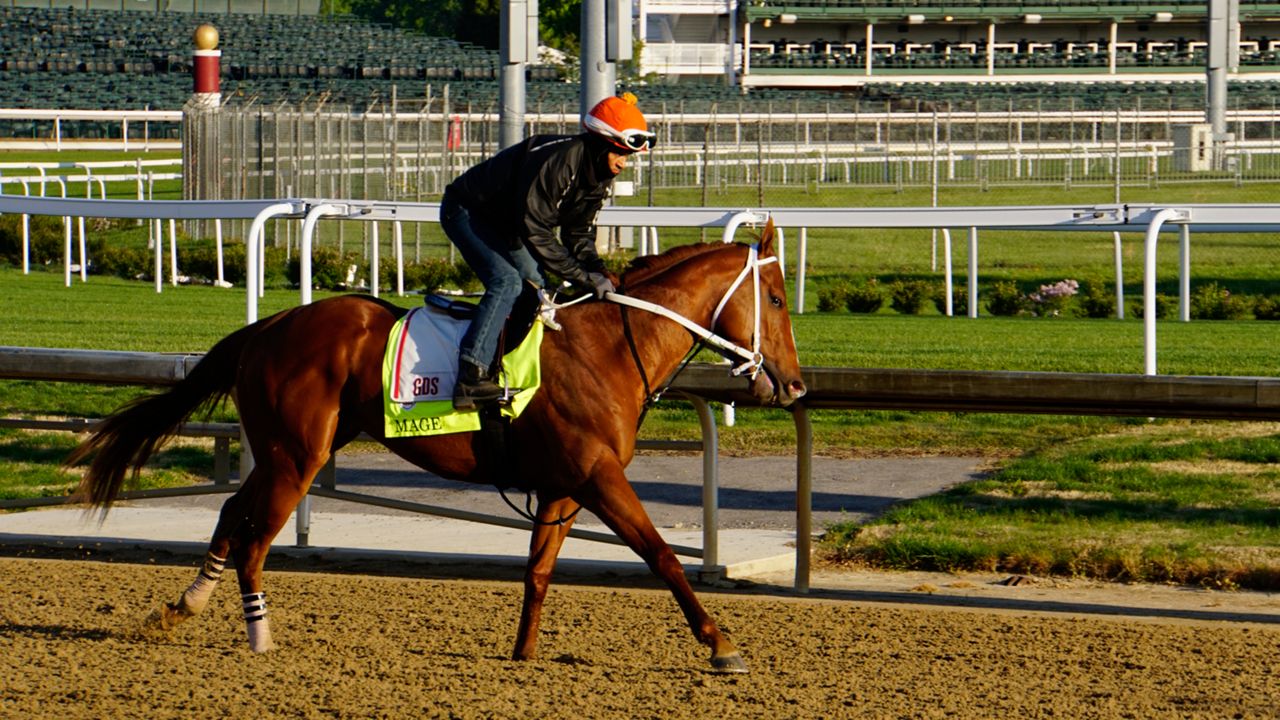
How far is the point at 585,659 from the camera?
17.5ft

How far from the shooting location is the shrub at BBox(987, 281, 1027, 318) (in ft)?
51.8

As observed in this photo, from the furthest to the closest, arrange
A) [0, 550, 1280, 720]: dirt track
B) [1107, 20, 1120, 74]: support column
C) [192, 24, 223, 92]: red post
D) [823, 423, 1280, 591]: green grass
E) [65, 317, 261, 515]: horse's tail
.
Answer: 1. [1107, 20, 1120, 74]: support column
2. [192, 24, 223, 92]: red post
3. [823, 423, 1280, 591]: green grass
4. [65, 317, 261, 515]: horse's tail
5. [0, 550, 1280, 720]: dirt track

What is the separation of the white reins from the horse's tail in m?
1.37

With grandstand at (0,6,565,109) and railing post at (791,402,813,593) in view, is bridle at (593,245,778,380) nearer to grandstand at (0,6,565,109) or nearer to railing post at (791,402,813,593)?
railing post at (791,402,813,593)

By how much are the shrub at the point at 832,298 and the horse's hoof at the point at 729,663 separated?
1107 centimetres

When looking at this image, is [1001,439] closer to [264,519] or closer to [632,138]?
[632,138]

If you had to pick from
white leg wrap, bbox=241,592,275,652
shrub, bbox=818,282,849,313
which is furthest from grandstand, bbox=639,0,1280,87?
white leg wrap, bbox=241,592,275,652

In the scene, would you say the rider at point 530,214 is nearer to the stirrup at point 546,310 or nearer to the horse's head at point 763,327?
the stirrup at point 546,310

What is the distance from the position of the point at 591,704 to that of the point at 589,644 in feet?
2.61

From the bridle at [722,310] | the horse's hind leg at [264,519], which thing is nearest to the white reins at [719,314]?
the bridle at [722,310]

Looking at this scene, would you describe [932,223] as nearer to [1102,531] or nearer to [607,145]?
[1102,531]

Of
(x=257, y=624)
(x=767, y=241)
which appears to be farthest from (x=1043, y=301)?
(x=257, y=624)

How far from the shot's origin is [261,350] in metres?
5.50

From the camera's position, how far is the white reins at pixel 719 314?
527cm
